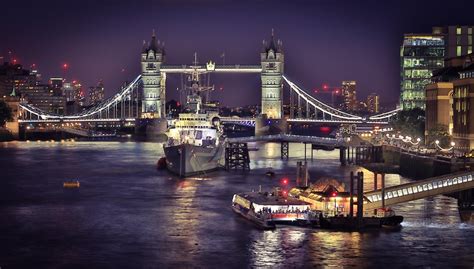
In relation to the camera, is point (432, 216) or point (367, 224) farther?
point (432, 216)

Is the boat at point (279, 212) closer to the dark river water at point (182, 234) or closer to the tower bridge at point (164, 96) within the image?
the dark river water at point (182, 234)

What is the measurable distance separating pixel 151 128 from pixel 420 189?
281 feet

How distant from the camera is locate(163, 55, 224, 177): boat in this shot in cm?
5422

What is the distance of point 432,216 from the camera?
3556 cm

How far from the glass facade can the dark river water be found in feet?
111

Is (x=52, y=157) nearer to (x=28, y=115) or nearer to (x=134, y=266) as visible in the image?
(x=134, y=266)

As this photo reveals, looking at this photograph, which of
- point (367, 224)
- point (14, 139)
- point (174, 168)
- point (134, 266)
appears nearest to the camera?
point (134, 266)

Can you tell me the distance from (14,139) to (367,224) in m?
84.5

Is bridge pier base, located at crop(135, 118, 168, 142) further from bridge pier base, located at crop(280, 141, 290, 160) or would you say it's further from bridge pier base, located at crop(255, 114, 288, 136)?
bridge pier base, located at crop(280, 141, 290, 160)

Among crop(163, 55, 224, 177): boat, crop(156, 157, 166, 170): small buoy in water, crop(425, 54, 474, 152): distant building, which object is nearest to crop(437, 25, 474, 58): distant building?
crop(425, 54, 474, 152): distant building

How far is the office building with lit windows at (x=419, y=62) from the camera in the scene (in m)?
81.8

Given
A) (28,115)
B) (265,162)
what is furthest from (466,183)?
(28,115)

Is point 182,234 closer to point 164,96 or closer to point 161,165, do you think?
point 161,165

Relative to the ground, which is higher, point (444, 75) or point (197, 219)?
point (444, 75)
